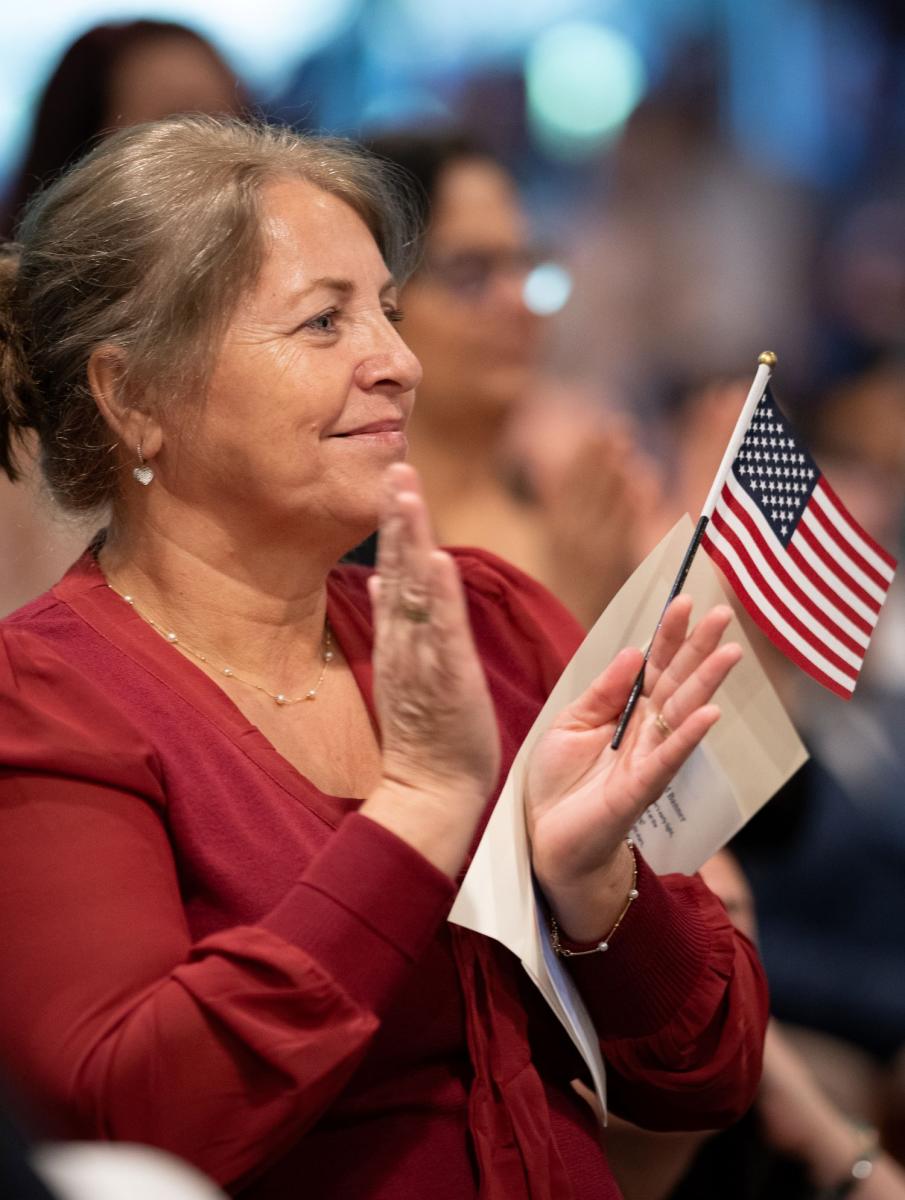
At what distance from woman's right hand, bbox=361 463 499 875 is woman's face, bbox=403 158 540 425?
5.29 feet

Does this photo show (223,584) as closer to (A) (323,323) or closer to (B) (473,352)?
(A) (323,323)

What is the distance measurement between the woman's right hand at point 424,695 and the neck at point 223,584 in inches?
13.1

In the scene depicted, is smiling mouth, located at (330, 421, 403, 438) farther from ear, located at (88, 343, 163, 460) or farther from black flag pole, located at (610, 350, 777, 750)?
black flag pole, located at (610, 350, 777, 750)

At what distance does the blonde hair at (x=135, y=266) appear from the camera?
170 centimetres

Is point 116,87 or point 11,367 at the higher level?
point 116,87

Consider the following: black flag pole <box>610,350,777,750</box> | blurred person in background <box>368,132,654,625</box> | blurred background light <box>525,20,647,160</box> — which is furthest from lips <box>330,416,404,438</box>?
blurred background light <box>525,20,647,160</box>

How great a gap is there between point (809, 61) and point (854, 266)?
91 cm

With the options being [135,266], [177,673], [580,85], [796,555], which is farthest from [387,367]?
[580,85]

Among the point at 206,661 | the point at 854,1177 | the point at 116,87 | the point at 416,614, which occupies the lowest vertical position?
the point at 854,1177

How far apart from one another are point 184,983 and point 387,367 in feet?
2.27

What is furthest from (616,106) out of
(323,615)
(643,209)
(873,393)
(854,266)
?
(323,615)

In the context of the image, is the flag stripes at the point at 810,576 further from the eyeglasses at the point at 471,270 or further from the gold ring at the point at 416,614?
the eyeglasses at the point at 471,270

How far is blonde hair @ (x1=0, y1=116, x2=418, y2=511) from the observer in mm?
1698

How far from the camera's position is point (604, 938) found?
5.52 ft
